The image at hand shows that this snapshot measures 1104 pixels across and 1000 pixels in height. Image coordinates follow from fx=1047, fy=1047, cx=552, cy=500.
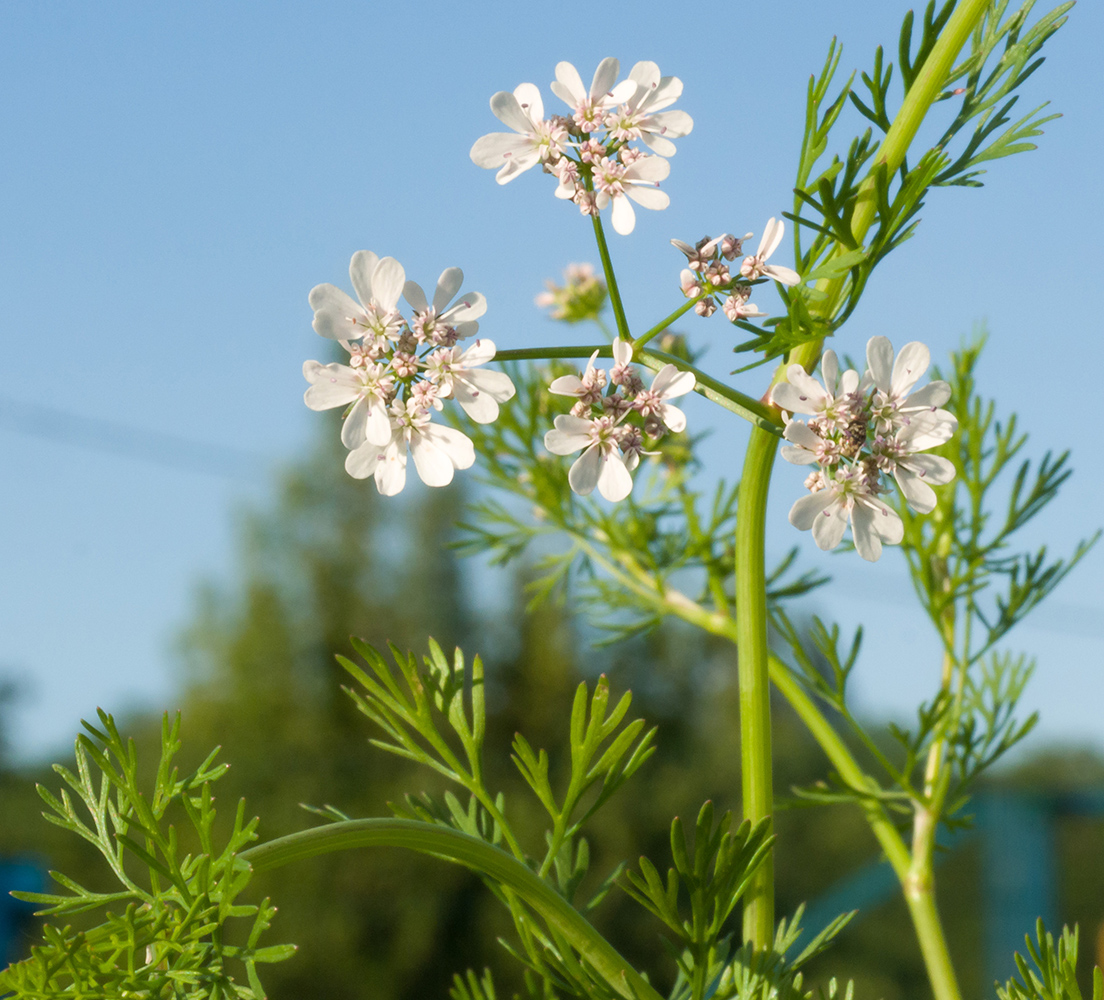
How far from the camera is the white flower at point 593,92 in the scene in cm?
35

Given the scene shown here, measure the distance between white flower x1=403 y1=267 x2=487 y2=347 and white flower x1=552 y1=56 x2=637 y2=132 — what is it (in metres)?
0.08

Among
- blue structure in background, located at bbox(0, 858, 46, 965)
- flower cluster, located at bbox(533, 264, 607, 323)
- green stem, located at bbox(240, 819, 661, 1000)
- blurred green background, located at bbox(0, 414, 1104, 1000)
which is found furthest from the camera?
blurred green background, located at bbox(0, 414, 1104, 1000)

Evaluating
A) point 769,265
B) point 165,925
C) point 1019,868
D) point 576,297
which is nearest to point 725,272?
→ point 769,265

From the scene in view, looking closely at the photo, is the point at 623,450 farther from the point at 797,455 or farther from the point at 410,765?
the point at 410,765

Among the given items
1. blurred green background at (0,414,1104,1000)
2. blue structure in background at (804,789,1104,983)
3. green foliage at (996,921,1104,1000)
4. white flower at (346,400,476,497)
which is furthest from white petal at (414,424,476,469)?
blurred green background at (0,414,1104,1000)

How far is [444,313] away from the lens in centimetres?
33

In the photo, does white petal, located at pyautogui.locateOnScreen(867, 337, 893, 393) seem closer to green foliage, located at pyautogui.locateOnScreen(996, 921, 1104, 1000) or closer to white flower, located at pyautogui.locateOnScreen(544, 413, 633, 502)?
white flower, located at pyautogui.locateOnScreen(544, 413, 633, 502)

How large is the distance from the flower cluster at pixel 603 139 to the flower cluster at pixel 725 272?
21mm

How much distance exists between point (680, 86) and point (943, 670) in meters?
0.44

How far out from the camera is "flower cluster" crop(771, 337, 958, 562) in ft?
1.04

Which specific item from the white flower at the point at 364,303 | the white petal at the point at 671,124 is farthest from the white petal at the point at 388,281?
the white petal at the point at 671,124

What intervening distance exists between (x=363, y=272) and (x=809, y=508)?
0.51 ft

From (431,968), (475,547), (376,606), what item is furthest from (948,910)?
(475,547)

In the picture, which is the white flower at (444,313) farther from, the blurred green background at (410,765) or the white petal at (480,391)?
the blurred green background at (410,765)
